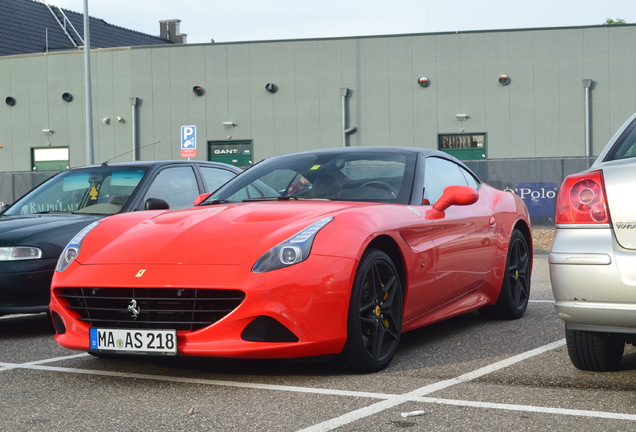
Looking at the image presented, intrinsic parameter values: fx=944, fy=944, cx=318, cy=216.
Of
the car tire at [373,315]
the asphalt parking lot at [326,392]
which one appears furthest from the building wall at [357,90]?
the car tire at [373,315]

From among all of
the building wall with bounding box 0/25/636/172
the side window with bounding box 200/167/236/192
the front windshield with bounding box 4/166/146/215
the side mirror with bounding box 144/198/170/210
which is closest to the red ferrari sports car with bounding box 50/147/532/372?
the side mirror with bounding box 144/198/170/210

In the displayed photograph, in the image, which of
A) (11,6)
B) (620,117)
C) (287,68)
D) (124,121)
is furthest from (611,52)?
(11,6)

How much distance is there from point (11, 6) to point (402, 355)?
38705mm

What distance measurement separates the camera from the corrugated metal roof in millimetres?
40031

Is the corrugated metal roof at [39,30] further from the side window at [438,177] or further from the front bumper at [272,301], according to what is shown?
the front bumper at [272,301]

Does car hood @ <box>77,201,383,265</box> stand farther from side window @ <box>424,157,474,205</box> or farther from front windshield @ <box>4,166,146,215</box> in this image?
front windshield @ <box>4,166,146,215</box>

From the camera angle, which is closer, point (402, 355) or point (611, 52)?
point (402, 355)

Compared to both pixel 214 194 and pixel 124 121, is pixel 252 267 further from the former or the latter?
pixel 124 121

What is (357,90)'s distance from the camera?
31953 millimetres

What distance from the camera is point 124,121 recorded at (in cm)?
3409

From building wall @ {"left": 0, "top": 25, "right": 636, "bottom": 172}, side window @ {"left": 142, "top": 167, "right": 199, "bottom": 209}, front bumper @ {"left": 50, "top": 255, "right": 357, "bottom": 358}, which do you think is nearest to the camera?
front bumper @ {"left": 50, "top": 255, "right": 357, "bottom": 358}

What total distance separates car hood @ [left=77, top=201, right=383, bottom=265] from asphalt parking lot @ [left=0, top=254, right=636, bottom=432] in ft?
2.17

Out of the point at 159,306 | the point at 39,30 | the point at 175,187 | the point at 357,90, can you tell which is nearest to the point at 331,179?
the point at 159,306

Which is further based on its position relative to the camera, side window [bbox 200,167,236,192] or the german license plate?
side window [bbox 200,167,236,192]
